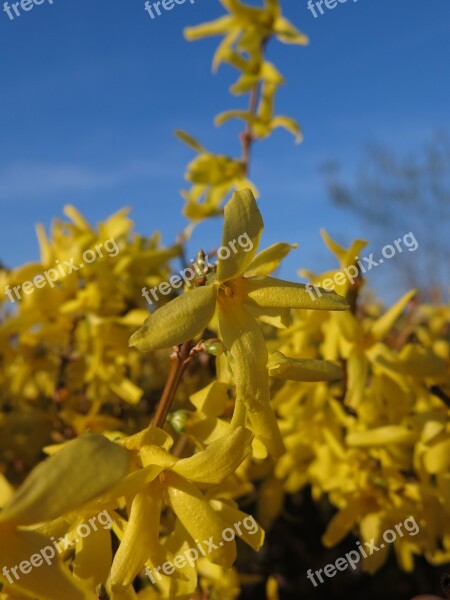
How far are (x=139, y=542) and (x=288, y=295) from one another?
0.40 m

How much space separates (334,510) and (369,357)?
116cm

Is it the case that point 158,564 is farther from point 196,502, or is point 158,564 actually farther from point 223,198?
point 223,198

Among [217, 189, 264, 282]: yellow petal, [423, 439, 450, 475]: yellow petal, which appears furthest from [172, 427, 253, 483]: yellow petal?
[423, 439, 450, 475]: yellow petal

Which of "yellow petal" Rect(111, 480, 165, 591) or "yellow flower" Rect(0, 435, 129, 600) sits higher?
"yellow flower" Rect(0, 435, 129, 600)

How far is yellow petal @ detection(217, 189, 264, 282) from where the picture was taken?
2.90ft

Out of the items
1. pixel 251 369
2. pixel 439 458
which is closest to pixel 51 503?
pixel 251 369

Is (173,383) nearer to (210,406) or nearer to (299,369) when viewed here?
(210,406)

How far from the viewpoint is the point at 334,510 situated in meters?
2.54

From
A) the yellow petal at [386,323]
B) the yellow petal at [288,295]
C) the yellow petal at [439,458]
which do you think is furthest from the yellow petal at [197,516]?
the yellow petal at [386,323]

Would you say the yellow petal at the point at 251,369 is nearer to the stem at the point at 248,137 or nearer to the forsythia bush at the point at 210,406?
the forsythia bush at the point at 210,406

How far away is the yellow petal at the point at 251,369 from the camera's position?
903mm

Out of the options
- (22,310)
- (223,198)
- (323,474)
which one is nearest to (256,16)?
(223,198)

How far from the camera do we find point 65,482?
0.66 meters

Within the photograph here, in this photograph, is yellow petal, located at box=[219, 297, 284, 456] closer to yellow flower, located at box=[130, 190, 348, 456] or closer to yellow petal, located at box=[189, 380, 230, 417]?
yellow flower, located at box=[130, 190, 348, 456]
